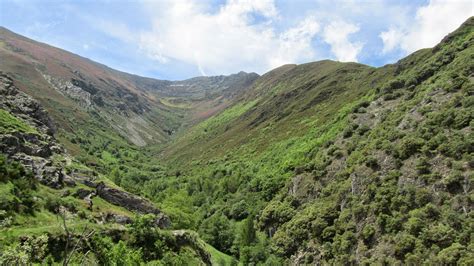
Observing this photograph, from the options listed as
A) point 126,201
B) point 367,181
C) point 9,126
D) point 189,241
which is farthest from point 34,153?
point 367,181

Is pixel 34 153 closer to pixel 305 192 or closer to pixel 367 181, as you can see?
pixel 305 192

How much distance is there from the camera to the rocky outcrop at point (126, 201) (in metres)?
56.0

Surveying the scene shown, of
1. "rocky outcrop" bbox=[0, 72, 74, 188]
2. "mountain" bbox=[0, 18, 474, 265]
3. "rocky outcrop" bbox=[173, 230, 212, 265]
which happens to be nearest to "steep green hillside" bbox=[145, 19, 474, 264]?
"mountain" bbox=[0, 18, 474, 265]

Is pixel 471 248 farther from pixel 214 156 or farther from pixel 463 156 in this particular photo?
pixel 214 156

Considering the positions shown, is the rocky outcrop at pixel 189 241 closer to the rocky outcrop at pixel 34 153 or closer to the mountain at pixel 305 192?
the mountain at pixel 305 192

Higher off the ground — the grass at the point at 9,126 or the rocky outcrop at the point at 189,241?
the grass at the point at 9,126

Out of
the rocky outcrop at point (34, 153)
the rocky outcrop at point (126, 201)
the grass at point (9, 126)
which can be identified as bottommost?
the rocky outcrop at point (126, 201)

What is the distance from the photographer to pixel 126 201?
58469 mm

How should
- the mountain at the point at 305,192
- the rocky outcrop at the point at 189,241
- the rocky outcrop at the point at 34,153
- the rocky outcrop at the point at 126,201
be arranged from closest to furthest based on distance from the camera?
the mountain at the point at 305,192 < the rocky outcrop at the point at 189,241 < the rocky outcrop at the point at 34,153 < the rocky outcrop at the point at 126,201

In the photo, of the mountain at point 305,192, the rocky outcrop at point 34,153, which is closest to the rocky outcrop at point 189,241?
the mountain at point 305,192

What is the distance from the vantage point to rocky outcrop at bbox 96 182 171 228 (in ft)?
184

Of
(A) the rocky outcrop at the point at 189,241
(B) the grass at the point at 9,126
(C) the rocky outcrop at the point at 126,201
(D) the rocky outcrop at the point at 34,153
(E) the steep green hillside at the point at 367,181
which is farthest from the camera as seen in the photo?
(C) the rocky outcrop at the point at 126,201

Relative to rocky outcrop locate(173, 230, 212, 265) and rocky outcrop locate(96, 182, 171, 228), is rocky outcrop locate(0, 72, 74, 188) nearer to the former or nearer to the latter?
rocky outcrop locate(96, 182, 171, 228)

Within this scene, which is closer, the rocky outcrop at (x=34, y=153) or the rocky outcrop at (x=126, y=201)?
the rocky outcrop at (x=34, y=153)
